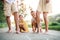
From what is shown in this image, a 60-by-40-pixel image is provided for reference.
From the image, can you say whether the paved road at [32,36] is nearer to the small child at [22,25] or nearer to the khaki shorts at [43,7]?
the small child at [22,25]

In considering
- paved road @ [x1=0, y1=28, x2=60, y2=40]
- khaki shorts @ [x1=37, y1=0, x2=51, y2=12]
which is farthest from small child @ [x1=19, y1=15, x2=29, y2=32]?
khaki shorts @ [x1=37, y1=0, x2=51, y2=12]

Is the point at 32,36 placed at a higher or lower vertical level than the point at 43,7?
lower

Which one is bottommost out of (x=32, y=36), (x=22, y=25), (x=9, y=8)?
(x=32, y=36)

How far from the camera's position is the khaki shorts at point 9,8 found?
1837 millimetres

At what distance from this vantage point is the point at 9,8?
1.84 m

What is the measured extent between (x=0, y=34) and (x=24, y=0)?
1.52 ft

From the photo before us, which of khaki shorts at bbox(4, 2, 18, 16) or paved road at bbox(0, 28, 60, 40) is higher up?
khaki shorts at bbox(4, 2, 18, 16)

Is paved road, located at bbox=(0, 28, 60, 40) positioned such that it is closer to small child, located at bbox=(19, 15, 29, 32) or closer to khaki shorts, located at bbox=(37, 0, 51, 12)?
small child, located at bbox=(19, 15, 29, 32)

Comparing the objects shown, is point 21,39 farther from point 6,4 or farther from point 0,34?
point 6,4

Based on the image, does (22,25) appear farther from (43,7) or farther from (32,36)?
(43,7)

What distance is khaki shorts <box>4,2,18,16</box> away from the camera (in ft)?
6.03

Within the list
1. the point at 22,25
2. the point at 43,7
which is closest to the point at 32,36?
the point at 22,25

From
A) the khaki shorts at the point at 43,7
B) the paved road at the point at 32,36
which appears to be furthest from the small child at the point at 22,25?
the khaki shorts at the point at 43,7

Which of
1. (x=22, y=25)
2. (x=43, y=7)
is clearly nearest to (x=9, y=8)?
(x=22, y=25)
